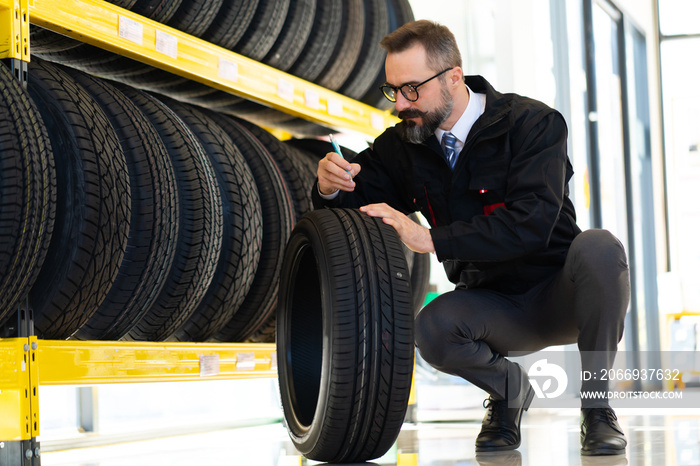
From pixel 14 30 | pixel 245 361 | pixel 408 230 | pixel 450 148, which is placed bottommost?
pixel 245 361

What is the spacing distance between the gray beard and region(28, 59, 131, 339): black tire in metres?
0.73

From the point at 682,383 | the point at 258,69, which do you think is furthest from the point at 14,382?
the point at 682,383

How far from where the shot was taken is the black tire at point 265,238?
2.69 metres

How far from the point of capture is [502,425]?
2160 mm

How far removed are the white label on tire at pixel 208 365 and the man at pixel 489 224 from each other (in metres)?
0.56

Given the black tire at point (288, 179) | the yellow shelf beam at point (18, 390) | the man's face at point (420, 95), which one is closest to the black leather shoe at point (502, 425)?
the man's face at point (420, 95)

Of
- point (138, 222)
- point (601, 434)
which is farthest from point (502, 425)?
point (138, 222)

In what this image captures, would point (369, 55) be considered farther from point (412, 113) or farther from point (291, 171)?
point (412, 113)

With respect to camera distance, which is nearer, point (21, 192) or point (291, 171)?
point (21, 192)

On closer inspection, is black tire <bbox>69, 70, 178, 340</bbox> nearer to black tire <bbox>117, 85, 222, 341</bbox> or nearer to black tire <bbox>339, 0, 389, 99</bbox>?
black tire <bbox>117, 85, 222, 341</bbox>

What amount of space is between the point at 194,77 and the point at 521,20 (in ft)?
8.95

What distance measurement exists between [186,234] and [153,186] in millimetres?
185

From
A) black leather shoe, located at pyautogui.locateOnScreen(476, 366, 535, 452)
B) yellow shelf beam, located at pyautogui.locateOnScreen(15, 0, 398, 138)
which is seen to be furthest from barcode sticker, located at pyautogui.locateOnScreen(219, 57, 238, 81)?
black leather shoe, located at pyautogui.locateOnScreen(476, 366, 535, 452)

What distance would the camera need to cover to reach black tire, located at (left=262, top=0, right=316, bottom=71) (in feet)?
9.17
